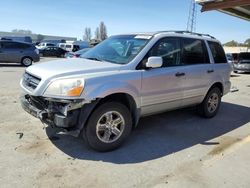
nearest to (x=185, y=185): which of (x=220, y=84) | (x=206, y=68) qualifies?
(x=206, y=68)

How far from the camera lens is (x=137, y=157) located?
4.52 metres

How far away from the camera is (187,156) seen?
4656 millimetres

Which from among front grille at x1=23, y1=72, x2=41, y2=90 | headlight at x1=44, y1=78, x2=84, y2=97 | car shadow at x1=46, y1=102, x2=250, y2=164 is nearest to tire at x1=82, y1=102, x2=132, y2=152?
car shadow at x1=46, y1=102, x2=250, y2=164

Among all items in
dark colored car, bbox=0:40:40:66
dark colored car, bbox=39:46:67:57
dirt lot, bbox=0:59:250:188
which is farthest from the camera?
dark colored car, bbox=39:46:67:57

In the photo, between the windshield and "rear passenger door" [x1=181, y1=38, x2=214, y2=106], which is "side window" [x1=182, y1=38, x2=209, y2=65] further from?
the windshield

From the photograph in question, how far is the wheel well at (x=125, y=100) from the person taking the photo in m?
4.59

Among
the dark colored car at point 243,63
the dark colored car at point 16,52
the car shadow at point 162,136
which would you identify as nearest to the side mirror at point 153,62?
the car shadow at point 162,136

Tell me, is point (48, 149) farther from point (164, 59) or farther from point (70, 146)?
point (164, 59)

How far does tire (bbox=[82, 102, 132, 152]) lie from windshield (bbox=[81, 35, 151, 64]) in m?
0.89

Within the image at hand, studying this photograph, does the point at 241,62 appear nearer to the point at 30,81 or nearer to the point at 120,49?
the point at 120,49

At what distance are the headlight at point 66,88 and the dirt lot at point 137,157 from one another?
3.14 ft

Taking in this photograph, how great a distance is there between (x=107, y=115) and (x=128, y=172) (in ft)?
3.20

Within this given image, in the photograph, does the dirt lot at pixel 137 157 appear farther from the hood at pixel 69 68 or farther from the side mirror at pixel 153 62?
the side mirror at pixel 153 62

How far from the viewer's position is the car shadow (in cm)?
454
